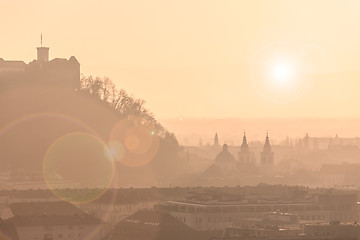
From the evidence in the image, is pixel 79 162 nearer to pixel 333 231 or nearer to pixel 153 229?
pixel 153 229

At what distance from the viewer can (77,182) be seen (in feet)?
567

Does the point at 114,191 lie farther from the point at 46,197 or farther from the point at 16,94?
the point at 16,94

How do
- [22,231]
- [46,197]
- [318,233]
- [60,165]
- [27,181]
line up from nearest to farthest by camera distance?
[318,233] → [22,231] → [46,197] → [27,181] → [60,165]

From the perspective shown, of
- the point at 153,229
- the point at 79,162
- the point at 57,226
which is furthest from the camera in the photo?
the point at 79,162

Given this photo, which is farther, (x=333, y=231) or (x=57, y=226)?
→ (x=57, y=226)

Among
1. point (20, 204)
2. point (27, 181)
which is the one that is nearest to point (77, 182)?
point (27, 181)

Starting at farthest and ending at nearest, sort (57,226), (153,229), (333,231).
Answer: (57,226) → (153,229) → (333,231)

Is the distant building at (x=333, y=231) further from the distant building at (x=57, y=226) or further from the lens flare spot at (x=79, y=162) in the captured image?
the lens flare spot at (x=79, y=162)

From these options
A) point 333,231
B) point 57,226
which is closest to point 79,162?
point 57,226

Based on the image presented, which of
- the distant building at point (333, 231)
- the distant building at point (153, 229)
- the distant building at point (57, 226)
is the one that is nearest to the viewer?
the distant building at point (333, 231)

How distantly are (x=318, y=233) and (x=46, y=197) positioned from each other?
5311cm

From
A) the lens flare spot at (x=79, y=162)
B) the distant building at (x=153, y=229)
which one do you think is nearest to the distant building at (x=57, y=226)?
the distant building at (x=153, y=229)

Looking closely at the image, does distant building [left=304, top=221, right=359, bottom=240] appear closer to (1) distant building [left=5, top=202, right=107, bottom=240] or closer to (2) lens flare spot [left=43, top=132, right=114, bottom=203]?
(1) distant building [left=5, top=202, right=107, bottom=240]

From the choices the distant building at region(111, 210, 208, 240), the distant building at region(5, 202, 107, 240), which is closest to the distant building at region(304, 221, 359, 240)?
the distant building at region(111, 210, 208, 240)
